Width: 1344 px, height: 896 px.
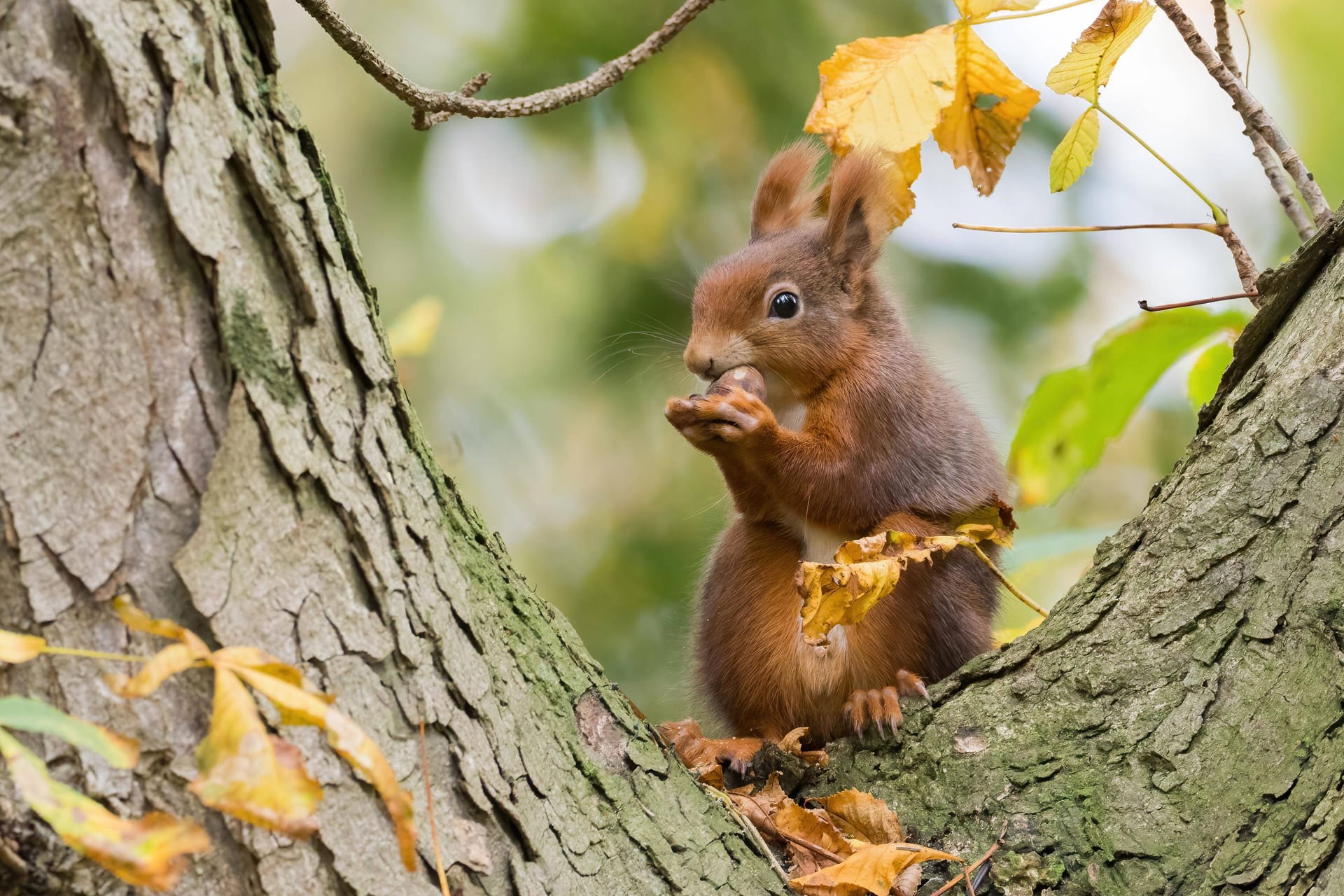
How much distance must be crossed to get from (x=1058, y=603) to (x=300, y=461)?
3.44ft

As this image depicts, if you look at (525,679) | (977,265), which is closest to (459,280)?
(977,265)

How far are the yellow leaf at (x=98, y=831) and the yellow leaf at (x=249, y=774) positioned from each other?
40 millimetres

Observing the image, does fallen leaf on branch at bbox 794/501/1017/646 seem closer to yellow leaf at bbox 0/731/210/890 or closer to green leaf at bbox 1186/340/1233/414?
green leaf at bbox 1186/340/1233/414

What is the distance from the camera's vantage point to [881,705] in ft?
5.67

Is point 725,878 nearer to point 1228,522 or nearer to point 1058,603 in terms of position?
point 1058,603

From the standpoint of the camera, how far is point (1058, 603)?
1.61 m

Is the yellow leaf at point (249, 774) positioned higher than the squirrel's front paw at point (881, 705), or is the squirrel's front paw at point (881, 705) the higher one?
the yellow leaf at point (249, 774)

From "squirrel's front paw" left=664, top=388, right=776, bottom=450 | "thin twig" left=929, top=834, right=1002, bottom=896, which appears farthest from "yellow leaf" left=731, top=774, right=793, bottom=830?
"squirrel's front paw" left=664, top=388, right=776, bottom=450

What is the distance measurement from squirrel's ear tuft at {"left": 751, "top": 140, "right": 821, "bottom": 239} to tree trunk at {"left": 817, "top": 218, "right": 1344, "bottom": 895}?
129 centimetres

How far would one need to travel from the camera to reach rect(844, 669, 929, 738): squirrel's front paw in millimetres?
1702

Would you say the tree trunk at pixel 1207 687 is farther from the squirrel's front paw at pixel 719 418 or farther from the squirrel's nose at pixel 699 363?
the squirrel's nose at pixel 699 363

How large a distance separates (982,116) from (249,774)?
5.06 feet

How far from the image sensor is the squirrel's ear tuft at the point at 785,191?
2631 millimetres

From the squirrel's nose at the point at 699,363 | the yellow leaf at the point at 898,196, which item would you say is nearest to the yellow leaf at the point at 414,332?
the squirrel's nose at the point at 699,363
